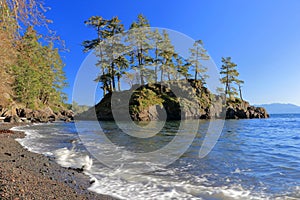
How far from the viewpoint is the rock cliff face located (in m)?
33.5

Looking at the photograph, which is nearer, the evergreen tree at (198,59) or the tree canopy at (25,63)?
the tree canopy at (25,63)

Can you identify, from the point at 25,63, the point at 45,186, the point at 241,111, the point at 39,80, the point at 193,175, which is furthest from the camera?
the point at 241,111

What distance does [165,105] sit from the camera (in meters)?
36.7

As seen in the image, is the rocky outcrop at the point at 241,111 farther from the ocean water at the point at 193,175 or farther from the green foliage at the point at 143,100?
the ocean water at the point at 193,175

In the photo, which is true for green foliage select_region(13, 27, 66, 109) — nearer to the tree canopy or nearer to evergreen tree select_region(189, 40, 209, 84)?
the tree canopy

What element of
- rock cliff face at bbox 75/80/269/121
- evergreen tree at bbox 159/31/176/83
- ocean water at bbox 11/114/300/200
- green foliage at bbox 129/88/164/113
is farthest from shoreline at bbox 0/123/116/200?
evergreen tree at bbox 159/31/176/83

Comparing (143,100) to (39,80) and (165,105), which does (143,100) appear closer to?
(165,105)

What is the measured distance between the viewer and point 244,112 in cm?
4684

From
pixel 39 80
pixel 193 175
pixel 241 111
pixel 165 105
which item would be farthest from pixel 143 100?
pixel 193 175

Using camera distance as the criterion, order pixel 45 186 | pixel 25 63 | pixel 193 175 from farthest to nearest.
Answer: pixel 25 63
pixel 193 175
pixel 45 186

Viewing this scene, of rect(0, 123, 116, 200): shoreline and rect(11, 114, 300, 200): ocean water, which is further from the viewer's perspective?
rect(11, 114, 300, 200): ocean water

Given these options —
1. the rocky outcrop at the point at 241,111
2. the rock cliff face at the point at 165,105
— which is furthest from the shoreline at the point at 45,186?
the rocky outcrop at the point at 241,111

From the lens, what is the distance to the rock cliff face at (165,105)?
110 feet

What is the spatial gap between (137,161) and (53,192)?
4.14 metres
